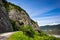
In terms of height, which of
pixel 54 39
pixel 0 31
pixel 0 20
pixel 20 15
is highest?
pixel 20 15

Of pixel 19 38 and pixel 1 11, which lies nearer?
pixel 19 38

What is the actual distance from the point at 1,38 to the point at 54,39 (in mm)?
5513

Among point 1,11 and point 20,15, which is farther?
point 20,15

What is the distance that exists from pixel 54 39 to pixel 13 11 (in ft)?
40.2

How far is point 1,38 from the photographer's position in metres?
11.9

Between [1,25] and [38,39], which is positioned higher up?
[1,25]

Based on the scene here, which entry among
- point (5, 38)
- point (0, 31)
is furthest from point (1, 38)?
point (0, 31)

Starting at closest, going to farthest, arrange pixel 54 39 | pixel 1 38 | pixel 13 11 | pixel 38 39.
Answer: pixel 1 38 → pixel 38 39 → pixel 54 39 → pixel 13 11

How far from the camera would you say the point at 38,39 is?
14328 mm

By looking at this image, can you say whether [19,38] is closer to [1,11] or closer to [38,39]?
[38,39]

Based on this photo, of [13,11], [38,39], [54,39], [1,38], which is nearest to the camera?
[1,38]

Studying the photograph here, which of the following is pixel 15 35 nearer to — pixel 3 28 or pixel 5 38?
pixel 5 38

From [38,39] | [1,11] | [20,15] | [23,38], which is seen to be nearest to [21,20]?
[20,15]

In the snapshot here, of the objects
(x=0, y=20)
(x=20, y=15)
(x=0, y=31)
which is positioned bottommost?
(x=0, y=31)
